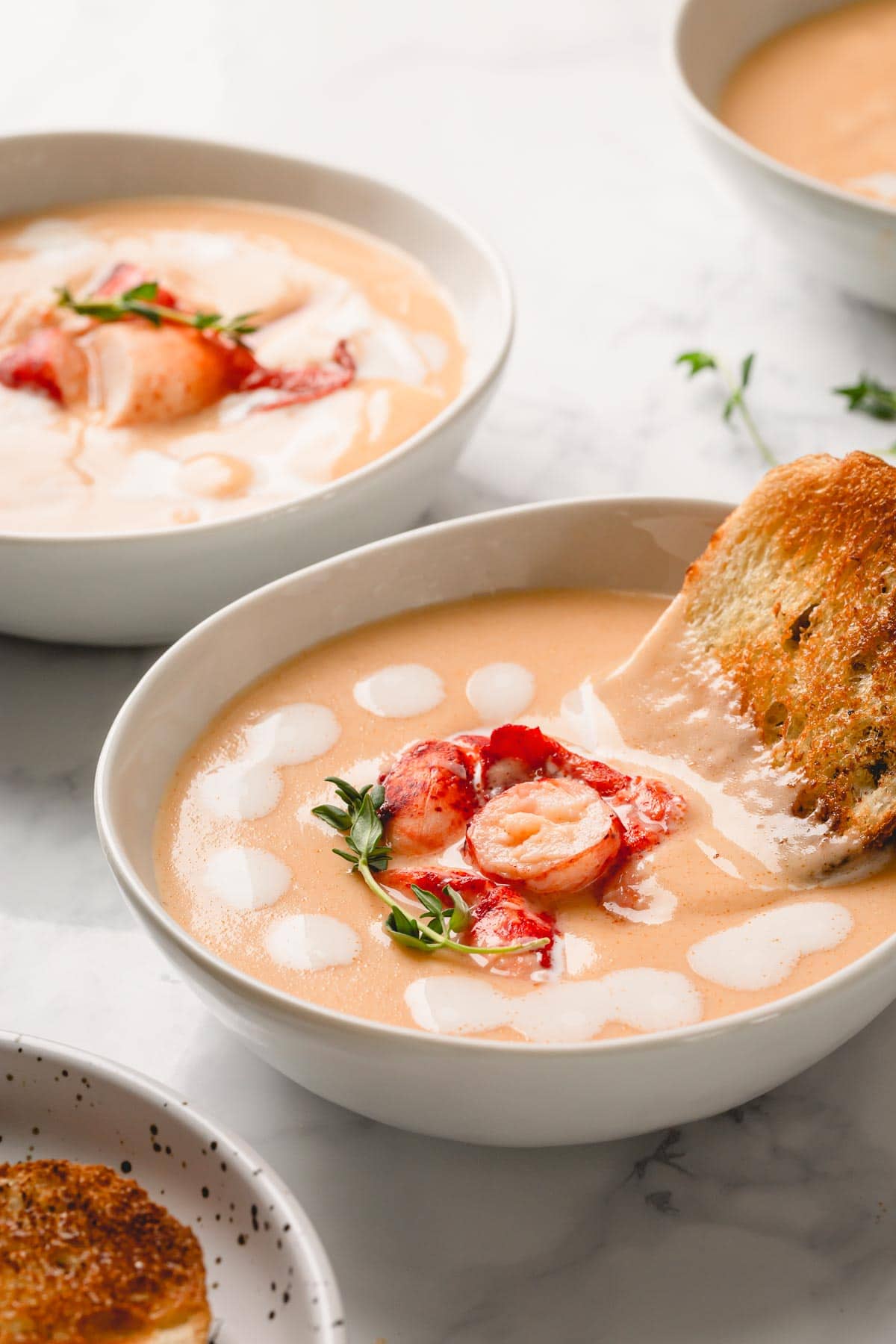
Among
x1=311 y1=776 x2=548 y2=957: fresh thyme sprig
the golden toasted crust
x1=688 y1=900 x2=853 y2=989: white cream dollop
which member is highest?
the golden toasted crust

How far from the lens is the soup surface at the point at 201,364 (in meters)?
2.12

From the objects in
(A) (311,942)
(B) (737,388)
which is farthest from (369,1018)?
(B) (737,388)

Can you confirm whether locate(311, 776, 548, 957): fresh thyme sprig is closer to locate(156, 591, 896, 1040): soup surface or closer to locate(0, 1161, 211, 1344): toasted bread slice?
locate(156, 591, 896, 1040): soup surface

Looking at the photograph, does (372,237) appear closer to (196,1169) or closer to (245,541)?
(245,541)

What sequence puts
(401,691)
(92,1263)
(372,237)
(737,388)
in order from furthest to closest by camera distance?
(372,237) < (737,388) < (401,691) < (92,1263)

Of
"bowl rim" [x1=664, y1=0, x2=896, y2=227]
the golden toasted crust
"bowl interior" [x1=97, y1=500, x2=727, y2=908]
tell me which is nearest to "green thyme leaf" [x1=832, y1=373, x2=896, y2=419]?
"bowl rim" [x1=664, y1=0, x2=896, y2=227]

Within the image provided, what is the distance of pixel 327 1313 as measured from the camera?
116cm

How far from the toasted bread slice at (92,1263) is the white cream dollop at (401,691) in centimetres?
61

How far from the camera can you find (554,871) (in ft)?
4.85

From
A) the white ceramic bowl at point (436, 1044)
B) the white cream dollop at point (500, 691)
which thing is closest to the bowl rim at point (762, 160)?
the white cream dollop at point (500, 691)

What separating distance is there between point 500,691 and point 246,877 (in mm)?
387

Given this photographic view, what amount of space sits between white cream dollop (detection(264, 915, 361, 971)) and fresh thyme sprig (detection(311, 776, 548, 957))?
38 millimetres

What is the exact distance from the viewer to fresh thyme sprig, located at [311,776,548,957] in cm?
142

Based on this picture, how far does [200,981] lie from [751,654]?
70cm
